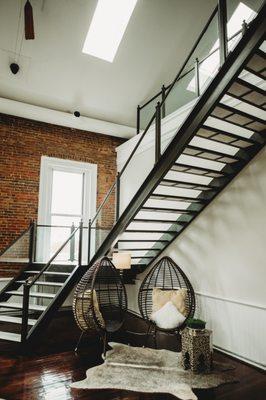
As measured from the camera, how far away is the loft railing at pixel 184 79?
3035mm

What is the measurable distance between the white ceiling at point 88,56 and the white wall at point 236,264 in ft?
10.3

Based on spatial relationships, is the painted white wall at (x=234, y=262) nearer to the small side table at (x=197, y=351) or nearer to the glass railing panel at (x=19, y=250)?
the small side table at (x=197, y=351)

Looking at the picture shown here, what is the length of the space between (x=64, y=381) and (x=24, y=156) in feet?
15.3

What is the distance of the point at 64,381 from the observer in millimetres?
3135

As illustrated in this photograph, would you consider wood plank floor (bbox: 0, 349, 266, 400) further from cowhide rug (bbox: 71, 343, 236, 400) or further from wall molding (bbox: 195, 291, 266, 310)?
wall molding (bbox: 195, 291, 266, 310)

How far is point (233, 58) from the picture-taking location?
2.83m

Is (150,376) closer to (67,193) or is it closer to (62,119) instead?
(67,193)

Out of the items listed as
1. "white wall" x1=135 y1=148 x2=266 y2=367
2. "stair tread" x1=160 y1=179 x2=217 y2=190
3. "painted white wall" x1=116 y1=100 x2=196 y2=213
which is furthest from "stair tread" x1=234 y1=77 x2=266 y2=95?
"painted white wall" x1=116 y1=100 x2=196 y2=213

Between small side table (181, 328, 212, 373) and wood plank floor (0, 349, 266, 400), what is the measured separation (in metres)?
0.33

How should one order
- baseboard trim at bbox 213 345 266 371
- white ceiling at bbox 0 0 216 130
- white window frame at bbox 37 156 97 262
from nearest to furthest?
baseboard trim at bbox 213 345 266 371
white ceiling at bbox 0 0 216 130
white window frame at bbox 37 156 97 262

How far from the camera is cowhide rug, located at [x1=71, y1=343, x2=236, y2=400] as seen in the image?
294 centimetres

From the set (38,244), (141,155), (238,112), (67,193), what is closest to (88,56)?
(141,155)

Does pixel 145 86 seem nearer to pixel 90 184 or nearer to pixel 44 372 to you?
pixel 90 184

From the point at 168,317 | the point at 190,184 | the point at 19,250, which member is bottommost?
the point at 168,317
